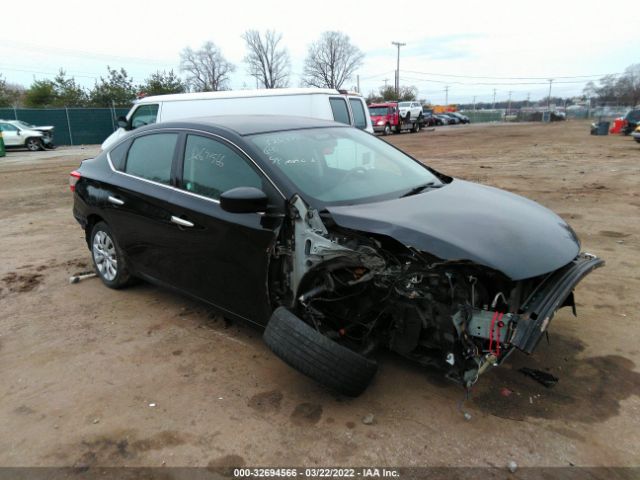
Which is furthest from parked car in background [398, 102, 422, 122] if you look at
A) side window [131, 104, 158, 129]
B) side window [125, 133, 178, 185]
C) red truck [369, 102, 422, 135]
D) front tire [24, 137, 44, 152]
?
side window [125, 133, 178, 185]

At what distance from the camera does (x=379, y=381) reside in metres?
3.20

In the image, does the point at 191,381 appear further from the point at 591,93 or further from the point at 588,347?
the point at 591,93

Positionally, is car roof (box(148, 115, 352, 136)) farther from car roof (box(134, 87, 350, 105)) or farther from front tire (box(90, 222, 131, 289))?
car roof (box(134, 87, 350, 105))

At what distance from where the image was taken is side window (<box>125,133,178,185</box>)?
3986mm

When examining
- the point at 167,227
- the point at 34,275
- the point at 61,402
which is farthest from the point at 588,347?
the point at 34,275

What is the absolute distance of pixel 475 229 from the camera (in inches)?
112

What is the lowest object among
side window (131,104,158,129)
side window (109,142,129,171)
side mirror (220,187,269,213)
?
side mirror (220,187,269,213)

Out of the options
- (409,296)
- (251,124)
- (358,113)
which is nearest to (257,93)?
(358,113)

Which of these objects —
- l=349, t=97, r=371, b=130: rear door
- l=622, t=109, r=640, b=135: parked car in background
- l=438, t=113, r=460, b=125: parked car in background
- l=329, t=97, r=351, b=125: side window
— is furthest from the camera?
l=438, t=113, r=460, b=125: parked car in background

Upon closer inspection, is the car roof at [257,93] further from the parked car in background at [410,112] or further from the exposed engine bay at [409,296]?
the parked car in background at [410,112]

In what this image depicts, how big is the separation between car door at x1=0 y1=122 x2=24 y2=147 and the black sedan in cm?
2416

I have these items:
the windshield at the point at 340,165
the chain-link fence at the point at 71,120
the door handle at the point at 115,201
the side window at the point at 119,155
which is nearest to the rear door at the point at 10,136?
the chain-link fence at the point at 71,120

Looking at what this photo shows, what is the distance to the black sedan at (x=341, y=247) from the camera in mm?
2707

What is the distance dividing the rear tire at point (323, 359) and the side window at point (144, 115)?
987 cm
